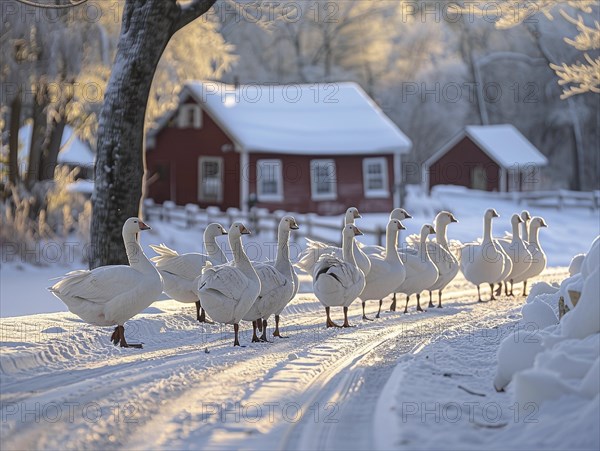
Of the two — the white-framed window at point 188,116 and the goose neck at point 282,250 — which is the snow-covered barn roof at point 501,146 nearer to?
the white-framed window at point 188,116

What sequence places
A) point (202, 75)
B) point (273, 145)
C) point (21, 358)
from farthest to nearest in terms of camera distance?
point (273, 145) < point (202, 75) < point (21, 358)

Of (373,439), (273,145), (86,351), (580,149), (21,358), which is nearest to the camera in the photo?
(373,439)

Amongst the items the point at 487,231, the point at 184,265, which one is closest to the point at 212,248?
Result: the point at 184,265

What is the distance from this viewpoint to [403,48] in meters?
61.6

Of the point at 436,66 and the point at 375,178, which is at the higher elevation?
the point at 436,66

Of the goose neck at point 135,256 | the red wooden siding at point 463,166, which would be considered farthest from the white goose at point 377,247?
the red wooden siding at point 463,166

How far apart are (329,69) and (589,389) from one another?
2150 inches

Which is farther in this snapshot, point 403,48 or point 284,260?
point 403,48

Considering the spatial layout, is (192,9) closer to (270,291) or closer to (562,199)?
(270,291)

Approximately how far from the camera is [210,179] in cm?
3703

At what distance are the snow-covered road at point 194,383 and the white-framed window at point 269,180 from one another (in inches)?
918

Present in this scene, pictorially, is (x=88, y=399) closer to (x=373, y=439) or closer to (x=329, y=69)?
(x=373, y=439)

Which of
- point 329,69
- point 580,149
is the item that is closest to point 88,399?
point 580,149

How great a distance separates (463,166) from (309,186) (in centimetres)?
1886
